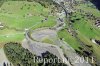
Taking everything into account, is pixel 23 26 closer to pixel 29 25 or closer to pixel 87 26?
pixel 29 25

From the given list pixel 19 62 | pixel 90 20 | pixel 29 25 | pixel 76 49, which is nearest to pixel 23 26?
pixel 29 25

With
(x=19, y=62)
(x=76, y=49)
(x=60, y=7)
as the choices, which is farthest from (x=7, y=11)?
(x=19, y=62)

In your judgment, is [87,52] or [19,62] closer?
[19,62]

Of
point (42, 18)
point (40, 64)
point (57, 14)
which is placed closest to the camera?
point (40, 64)

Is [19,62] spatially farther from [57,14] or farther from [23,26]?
[57,14]

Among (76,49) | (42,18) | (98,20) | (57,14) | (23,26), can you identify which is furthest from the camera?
(98,20)

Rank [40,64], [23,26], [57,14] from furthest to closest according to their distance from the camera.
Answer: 1. [57,14]
2. [23,26]
3. [40,64]
